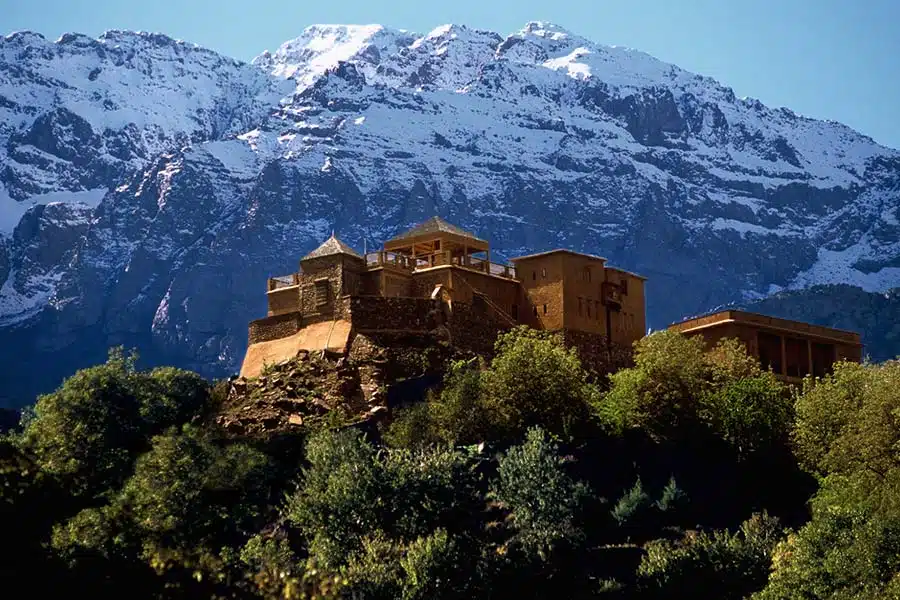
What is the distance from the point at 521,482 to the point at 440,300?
1670cm

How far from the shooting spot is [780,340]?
322 feet

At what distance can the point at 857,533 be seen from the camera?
7256 centimetres

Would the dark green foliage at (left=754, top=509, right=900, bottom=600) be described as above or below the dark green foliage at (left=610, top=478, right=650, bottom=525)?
below

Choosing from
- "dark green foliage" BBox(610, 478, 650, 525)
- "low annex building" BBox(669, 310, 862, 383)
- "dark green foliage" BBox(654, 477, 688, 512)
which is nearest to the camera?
"dark green foliage" BBox(610, 478, 650, 525)

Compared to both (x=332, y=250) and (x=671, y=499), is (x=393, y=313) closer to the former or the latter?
(x=332, y=250)

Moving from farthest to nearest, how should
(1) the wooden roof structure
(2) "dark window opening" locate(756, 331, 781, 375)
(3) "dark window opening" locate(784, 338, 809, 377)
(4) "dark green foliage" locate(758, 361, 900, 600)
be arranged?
(3) "dark window opening" locate(784, 338, 809, 377) < (1) the wooden roof structure < (2) "dark window opening" locate(756, 331, 781, 375) < (4) "dark green foliage" locate(758, 361, 900, 600)

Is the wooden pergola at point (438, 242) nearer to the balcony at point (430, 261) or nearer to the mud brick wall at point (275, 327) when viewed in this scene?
the balcony at point (430, 261)

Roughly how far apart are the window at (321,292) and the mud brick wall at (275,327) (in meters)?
1.54

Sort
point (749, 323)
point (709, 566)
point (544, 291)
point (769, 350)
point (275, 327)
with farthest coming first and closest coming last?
point (769, 350) < point (749, 323) < point (544, 291) < point (275, 327) < point (709, 566)

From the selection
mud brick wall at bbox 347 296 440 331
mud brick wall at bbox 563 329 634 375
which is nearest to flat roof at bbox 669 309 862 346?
mud brick wall at bbox 563 329 634 375

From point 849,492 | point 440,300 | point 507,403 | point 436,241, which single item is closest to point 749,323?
point 440,300

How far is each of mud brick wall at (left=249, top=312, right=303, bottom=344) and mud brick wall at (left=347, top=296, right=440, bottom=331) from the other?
3972mm

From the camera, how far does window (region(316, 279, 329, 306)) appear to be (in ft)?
302

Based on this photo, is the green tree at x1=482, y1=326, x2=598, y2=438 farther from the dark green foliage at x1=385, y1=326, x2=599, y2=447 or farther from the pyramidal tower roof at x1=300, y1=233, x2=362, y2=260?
the pyramidal tower roof at x1=300, y1=233, x2=362, y2=260
